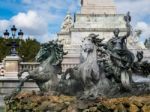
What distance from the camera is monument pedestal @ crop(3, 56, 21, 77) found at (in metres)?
29.1

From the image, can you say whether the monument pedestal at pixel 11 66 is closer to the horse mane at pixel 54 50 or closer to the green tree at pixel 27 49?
the horse mane at pixel 54 50

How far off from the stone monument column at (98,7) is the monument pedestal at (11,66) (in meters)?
6.88

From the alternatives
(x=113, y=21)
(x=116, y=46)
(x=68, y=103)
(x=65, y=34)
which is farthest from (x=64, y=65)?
(x=68, y=103)

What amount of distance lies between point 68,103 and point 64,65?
50.2 feet

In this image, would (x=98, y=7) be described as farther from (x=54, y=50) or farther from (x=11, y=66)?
(x=54, y=50)

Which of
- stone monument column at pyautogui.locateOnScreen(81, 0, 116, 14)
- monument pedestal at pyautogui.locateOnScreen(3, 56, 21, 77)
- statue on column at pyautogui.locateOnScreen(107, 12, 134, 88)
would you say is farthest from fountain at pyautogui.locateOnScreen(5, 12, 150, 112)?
stone monument column at pyautogui.locateOnScreen(81, 0, 116, 14)

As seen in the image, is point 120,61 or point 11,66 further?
point 11,66

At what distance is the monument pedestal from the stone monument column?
6.88 meters

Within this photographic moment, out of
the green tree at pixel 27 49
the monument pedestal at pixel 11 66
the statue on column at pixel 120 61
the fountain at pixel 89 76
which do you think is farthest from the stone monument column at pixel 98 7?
the green tree at pixel 27 49

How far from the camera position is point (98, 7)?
1359 inches

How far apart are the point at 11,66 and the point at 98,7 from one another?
8.12 meters

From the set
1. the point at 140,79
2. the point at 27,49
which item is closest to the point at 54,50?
the point at 140,79

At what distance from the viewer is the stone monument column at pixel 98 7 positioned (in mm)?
34375

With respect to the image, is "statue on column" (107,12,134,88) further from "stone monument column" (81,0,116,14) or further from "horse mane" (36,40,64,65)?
"stone monument column" (81,0,116,14)
